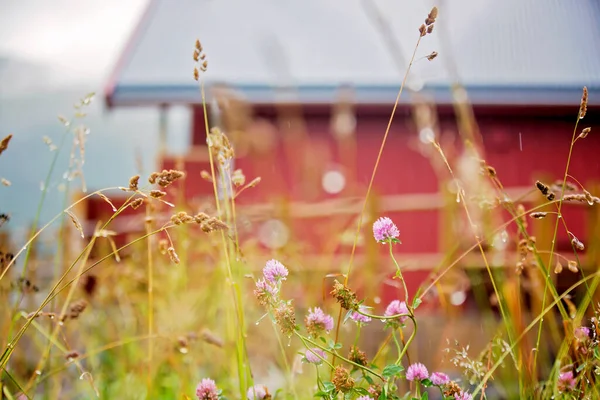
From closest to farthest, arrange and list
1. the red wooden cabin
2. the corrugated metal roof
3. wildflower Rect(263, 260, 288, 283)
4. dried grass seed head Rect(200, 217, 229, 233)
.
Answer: dried grass seed head Rect(200, 217, 229, 233), wildflower Rect(263, 260, 288, 283), the corrugated metal roof, the red wooden cabin

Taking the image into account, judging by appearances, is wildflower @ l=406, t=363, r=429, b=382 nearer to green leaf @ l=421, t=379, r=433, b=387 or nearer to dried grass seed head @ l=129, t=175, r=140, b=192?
green leaf @ l=421, t=379, r=433, b=387

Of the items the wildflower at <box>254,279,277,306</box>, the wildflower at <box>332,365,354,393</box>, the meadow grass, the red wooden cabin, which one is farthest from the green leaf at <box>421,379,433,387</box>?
the red wooden cabin

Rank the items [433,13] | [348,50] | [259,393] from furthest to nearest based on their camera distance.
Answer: [348,50], [259,393], [433,13]

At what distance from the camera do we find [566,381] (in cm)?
93

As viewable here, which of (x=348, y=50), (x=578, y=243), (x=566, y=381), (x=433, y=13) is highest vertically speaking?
(x=348, y=50)

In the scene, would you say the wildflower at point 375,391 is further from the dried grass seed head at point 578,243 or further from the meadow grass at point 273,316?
the dried grass seed head at point 578,243

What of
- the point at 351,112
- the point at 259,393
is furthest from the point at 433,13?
the point at 351,112

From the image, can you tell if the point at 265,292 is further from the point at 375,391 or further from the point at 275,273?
the point at 375,391

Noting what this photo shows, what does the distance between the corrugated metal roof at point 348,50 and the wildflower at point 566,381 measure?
622 millimetres

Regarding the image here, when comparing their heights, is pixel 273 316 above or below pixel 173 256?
below

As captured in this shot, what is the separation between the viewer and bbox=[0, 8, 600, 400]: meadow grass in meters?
0.77

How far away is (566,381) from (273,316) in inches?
20.4

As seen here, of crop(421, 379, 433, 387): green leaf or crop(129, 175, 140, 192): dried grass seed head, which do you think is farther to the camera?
crop(421, 379, 433, 387): green leaf

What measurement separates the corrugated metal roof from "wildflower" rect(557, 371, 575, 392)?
622 millimetres
